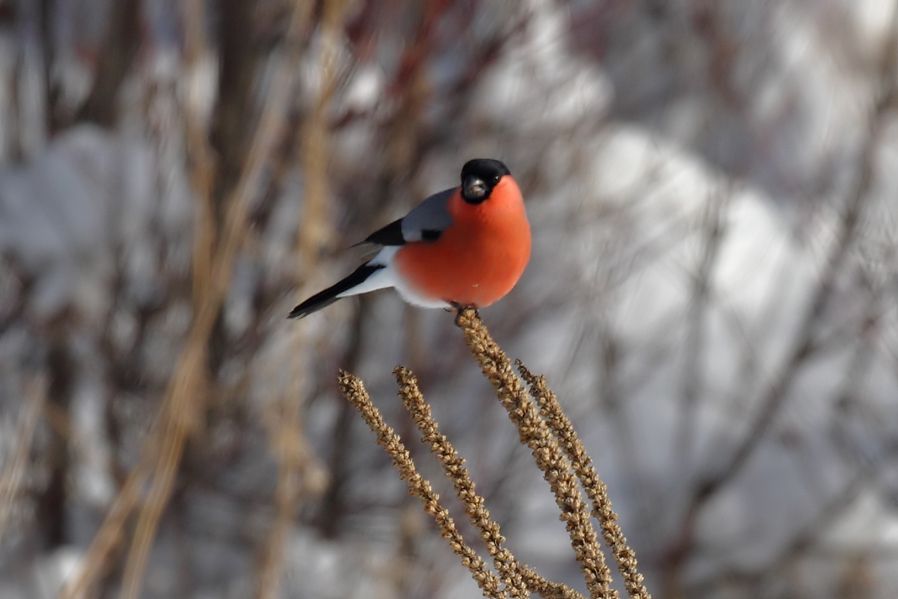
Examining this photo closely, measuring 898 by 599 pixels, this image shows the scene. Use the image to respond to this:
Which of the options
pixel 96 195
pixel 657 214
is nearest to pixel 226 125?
pixel 96 195

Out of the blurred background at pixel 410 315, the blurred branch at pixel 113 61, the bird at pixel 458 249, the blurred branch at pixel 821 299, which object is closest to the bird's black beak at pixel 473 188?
the bird at pixel 458 249

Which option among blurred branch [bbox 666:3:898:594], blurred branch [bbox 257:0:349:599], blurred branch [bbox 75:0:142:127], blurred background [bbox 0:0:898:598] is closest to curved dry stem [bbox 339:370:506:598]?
blurred branch [bbox 257:0:349:599]

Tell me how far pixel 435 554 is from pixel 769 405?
2.62 feet

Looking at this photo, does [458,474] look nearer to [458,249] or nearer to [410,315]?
[458,249]

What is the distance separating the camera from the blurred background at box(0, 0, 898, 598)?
196 centimetres

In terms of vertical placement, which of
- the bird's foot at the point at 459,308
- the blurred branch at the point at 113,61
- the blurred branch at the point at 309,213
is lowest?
the bird's foot at the point at 459,308

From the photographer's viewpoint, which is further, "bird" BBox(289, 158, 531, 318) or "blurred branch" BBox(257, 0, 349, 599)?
"blurred branch" BBox(257, 0, 349, 599)

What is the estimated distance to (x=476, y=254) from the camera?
47 centimetres

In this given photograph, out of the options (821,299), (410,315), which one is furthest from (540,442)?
(821,299)

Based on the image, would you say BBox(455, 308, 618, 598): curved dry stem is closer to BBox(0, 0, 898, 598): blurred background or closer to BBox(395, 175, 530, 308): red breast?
BBox(395, 175, 530, 308): red breast

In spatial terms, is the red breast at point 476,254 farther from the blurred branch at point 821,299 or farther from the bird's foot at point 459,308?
the blurred branch at point 821,299

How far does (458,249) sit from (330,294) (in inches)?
2.5

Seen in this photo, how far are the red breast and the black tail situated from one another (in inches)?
0.5

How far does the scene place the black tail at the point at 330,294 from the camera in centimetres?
41
